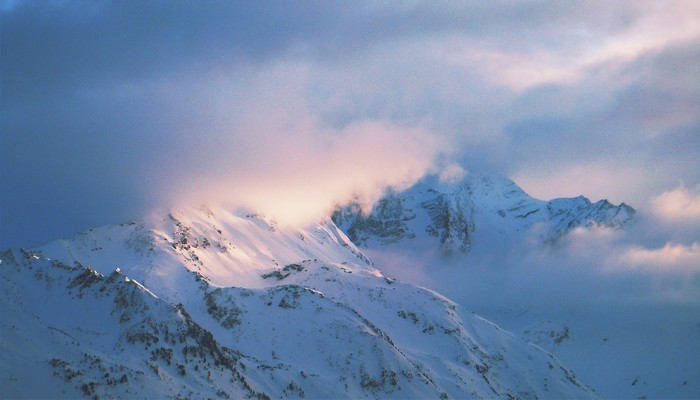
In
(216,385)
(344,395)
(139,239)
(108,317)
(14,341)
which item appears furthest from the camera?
(139,239)

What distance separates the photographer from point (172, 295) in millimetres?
163625

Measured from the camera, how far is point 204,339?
398 ft

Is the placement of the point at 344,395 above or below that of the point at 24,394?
above

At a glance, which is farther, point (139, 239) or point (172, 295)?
point (139, 239)

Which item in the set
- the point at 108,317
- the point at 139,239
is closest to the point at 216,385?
the point at 108,317

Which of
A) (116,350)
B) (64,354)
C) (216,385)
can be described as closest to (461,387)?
(216,385)

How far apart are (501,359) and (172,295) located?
96.4 metres

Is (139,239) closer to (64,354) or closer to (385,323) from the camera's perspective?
(385,323)

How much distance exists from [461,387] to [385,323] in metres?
36.9

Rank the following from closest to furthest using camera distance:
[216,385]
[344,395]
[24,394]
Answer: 1. [24,394]
2. [216,385]
3. [344,395]

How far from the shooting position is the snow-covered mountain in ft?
321

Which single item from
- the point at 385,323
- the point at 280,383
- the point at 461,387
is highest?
the point at 385,323

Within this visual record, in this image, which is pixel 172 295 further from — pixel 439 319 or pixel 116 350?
pixel 439 319

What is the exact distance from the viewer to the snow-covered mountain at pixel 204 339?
9794 centimetres
